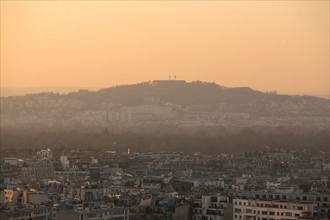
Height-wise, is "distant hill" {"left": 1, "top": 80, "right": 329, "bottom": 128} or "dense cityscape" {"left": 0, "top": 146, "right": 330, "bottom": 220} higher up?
"distant hill" {"left": 1, "top": 80, "right": 329, "bottom": 128}

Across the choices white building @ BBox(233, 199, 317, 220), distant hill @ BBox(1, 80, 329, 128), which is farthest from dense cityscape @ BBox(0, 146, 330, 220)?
distant hill @ BBox(1, 80, 329, 128)

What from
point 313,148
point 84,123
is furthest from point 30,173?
point 84,123

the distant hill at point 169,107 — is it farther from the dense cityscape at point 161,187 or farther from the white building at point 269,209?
the white building at point 269,209

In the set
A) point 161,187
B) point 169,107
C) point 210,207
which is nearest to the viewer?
point 210,207

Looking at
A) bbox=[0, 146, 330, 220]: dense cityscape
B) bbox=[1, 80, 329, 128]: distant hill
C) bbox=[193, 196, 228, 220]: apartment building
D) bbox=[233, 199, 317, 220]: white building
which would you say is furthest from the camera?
bbox=[1, 80, 329, 128]: distant hill

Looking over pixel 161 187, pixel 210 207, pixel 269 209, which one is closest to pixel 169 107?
pixel 161 187

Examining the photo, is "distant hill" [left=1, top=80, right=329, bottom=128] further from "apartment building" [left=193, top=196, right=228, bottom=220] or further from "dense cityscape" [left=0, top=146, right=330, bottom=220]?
"apartment building" [left=193, top=196, right=228, bottom=220]

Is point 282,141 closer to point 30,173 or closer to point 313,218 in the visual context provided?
point 30,173

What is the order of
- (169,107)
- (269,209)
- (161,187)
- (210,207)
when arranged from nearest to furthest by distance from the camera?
1. (269,209)
2. (210,207)
3. (161,187)
4. (169,107)

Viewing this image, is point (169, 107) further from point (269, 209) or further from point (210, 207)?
point (269, 209)

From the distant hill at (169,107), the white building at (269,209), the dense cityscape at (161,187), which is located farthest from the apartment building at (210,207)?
the distant hill at (169,107)

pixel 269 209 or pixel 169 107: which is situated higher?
pixel 169 107

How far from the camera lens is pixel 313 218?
20906 millimetres

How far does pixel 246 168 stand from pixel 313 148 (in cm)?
1837
